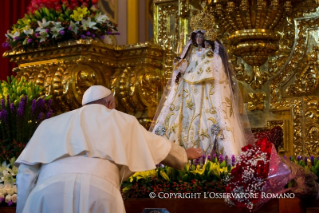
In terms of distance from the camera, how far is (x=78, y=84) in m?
6.54

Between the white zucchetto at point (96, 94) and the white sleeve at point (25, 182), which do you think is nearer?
the white sleeve at point (25, 182)

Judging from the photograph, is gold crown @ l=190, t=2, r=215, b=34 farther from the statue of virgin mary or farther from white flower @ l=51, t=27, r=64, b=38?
white flower @ l=51, t=27, r=64, b=38

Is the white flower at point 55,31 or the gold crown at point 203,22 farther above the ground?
the gold crown at point 203,22

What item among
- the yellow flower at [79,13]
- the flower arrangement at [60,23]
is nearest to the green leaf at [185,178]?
the flower arrangement at [60,23]

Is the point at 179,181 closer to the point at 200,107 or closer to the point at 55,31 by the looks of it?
the point at 200,107

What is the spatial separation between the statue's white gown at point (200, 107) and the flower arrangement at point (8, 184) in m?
1.70

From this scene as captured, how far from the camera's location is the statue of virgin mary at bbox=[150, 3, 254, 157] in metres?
5.85

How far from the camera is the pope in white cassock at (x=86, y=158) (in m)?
3.44

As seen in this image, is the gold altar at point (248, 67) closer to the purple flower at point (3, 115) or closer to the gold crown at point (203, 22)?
the gold crown at point (203, 22)

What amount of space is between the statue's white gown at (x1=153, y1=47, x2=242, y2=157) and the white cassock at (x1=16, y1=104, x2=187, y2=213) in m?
2.11

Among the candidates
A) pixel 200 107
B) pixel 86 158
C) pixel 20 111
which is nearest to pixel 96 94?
pixel 86 158

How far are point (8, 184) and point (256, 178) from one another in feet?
6.39

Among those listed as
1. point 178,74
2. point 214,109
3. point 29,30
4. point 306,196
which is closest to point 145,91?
point 178,74

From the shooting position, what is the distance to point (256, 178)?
12.9ft
